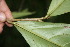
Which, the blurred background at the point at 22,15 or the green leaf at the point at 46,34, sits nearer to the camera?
the green leaf at the point at 46,34

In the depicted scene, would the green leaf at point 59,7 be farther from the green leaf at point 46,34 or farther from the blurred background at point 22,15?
the blurred background at point 22,15

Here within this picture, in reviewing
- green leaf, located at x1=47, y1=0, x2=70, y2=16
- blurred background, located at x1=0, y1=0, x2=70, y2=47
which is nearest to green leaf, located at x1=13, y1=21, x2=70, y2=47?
green leaf, located at x1=47, y1=0, x2=70, y2=16

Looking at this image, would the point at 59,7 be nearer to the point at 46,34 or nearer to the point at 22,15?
the point at 46,34

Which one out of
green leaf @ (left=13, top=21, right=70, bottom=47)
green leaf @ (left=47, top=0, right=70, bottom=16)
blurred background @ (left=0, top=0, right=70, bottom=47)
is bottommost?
→ blurred background @ (left=0, top=0, right=70, bottom=47)

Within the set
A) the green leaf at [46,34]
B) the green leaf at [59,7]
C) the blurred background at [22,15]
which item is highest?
the green leaf at [59,7]

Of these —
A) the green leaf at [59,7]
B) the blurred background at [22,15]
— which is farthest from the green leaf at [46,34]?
the blurred background at [22,15]

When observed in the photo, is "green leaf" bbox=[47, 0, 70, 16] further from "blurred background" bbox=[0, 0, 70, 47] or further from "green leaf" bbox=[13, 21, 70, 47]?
"blurred background" bbox=[0, 0, 70, 47]
